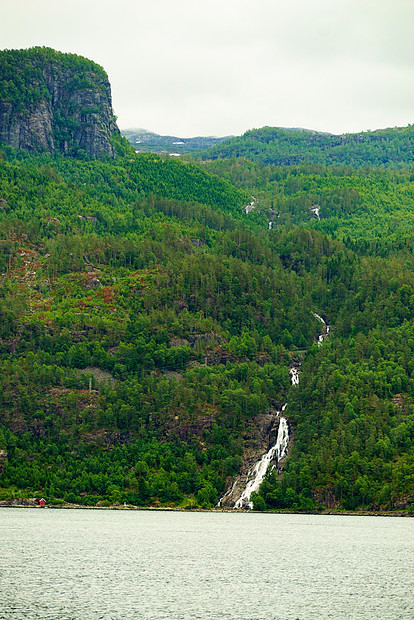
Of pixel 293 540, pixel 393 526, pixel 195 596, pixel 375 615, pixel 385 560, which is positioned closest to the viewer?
pixel 375 615

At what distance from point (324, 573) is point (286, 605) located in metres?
24.9

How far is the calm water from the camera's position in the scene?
3575 inches

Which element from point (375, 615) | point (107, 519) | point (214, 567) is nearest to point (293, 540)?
point (214, 567)

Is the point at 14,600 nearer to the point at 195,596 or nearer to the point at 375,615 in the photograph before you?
the point at 195,596

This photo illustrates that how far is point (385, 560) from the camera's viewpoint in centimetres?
13212

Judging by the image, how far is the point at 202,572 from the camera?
116 meters

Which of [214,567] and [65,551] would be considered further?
[65,551]

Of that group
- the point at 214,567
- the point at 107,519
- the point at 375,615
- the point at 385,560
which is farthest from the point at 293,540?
the point at 375,615

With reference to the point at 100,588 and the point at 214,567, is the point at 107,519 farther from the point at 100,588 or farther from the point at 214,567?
the point at 100,588

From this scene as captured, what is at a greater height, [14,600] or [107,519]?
[14,600]

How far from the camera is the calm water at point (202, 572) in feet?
298

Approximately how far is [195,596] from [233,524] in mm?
99427

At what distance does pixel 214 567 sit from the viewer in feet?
398

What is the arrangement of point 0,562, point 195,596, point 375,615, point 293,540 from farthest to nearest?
1. point 293,540
2. point 0,562
3. point 195,596
4. point 375,615
